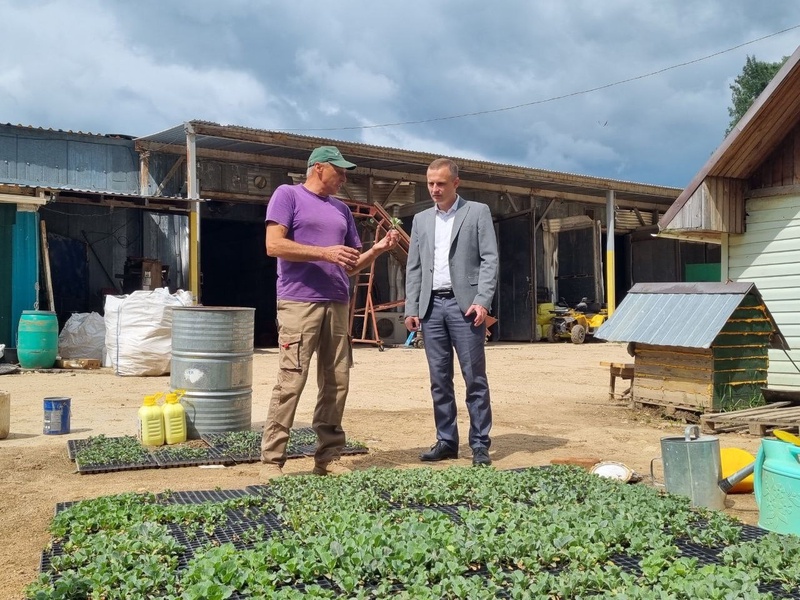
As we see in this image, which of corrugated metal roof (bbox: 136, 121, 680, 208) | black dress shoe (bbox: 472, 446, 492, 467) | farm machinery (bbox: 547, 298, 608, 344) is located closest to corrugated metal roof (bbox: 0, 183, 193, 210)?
corrugated metal roof (bbox: 136, 121, 680, 208)

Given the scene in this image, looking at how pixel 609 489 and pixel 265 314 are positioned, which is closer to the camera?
pixel 609 489

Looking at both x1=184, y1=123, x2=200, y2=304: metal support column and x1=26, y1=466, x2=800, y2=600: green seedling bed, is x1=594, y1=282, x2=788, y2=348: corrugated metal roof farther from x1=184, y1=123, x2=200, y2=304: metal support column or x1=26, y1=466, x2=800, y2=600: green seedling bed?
x1=184, y1=123, x2=200, y2=304: metal support column

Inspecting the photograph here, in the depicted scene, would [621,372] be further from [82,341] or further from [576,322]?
[576,322]

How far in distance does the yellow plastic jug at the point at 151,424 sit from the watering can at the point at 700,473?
11.8ft

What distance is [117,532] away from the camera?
315 centimetres

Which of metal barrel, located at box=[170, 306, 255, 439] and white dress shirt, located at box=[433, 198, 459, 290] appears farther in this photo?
metal barrel, located at box=[170, 306, 255, 439]

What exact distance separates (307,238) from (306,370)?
30.1 inches

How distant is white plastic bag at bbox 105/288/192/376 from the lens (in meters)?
10.9

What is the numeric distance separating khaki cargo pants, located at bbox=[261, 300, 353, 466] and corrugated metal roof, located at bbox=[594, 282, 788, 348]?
145 inches

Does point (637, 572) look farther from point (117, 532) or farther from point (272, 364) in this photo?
point (272, 364)

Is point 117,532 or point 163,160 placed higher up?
point 163,160

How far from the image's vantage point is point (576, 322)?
64.9 ft

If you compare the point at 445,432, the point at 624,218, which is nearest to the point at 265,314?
the point at 624,218

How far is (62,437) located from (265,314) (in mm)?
14097
